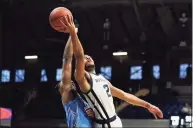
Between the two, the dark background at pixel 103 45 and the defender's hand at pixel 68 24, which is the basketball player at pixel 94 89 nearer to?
the defender's hand at pixel 68 24

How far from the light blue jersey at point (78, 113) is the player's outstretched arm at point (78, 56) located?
0.39ft

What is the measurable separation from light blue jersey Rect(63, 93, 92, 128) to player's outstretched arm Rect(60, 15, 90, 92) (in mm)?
118

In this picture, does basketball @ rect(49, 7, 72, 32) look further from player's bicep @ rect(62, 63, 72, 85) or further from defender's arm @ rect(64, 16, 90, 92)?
player's bicep @ rect(62, 63, 72, 85)

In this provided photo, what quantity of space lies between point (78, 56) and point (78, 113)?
394mm

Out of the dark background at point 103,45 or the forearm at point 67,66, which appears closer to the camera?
the forearm at point 67,66

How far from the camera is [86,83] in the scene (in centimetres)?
297

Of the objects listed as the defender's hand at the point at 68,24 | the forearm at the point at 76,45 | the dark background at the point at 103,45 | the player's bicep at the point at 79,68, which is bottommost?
the dark background at the point at 103,45

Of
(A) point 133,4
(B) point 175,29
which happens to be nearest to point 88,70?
(A) point 133,4

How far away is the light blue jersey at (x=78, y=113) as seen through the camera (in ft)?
9.88

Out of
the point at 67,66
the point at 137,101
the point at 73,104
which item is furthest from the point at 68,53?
the point at 137,101

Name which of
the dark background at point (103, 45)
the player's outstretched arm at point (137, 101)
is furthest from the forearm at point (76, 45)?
the dark background at point (103, 45)

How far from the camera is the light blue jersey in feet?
9.88

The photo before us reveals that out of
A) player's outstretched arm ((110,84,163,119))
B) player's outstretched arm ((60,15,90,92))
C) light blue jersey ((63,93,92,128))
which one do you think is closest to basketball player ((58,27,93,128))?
light blue jersey ((63,93,92,128))

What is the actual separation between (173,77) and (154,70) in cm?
64
